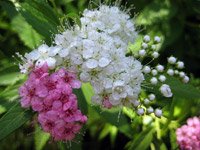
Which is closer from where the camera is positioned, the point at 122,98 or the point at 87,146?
the point at 122,98

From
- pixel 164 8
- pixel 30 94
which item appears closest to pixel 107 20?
pixel 30 94

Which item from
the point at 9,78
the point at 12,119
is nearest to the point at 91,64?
the point at 12,119

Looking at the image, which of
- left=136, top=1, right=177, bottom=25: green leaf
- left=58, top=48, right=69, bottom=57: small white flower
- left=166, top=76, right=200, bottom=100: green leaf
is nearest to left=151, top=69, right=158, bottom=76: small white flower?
left=166, top=76, right=200, bottom=100: green leaf

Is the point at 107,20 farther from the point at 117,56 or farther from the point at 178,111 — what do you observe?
the point at 178,111

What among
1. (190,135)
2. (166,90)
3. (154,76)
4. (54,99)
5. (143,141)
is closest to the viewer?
(54,99)

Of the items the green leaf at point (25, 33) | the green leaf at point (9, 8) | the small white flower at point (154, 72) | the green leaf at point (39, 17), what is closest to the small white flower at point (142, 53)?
the small white flower at point (154, 72)

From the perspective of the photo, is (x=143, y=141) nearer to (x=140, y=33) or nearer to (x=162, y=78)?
(x=162, y=78)
